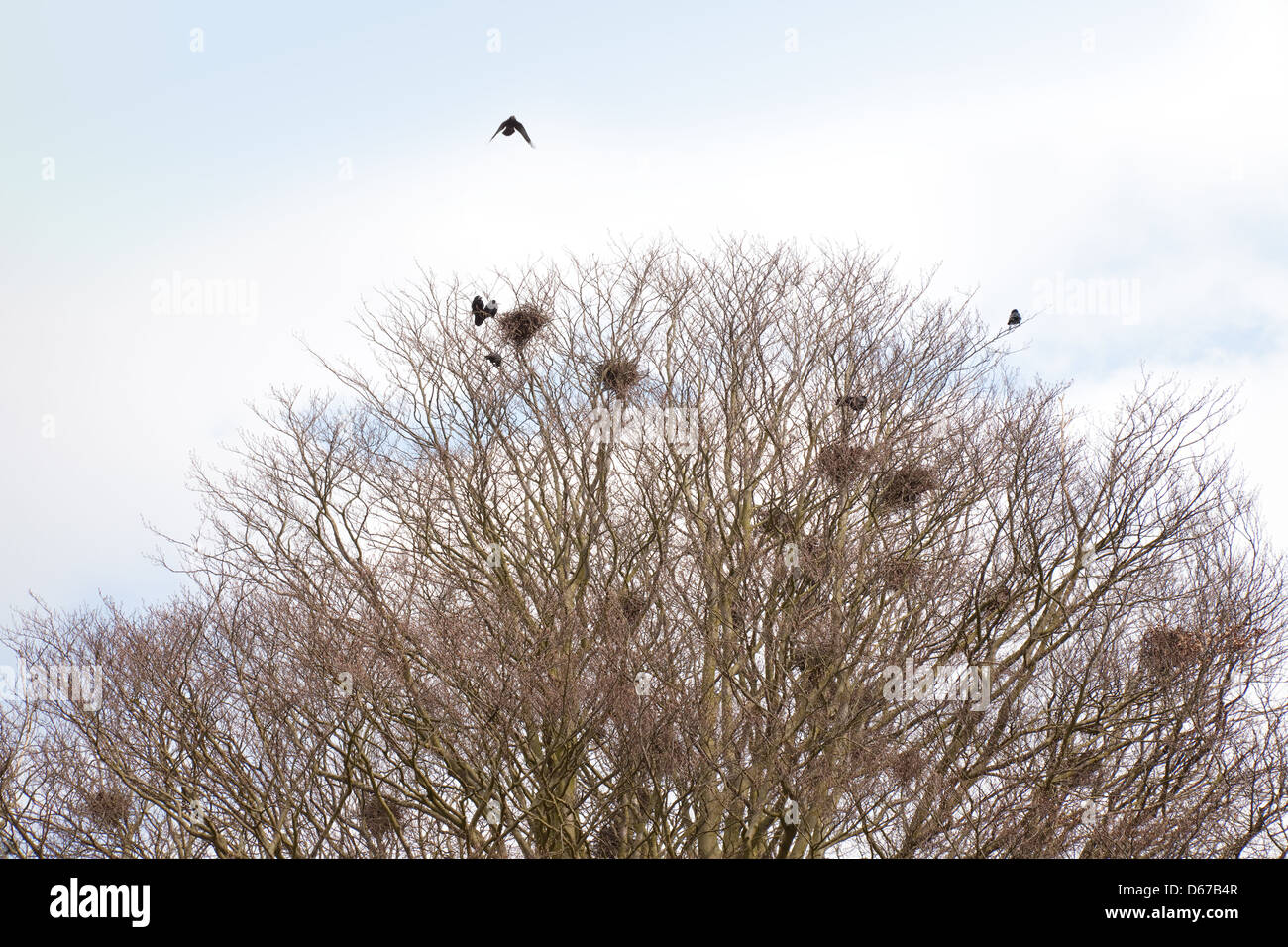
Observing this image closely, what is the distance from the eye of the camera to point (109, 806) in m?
11.7

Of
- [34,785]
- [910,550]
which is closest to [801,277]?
[910,550]

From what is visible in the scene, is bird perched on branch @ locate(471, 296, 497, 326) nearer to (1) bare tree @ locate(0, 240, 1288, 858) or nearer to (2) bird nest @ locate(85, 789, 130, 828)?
(1) bare tree @ locate(0, 240, 1288, 858)

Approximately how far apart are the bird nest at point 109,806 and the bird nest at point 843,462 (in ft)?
27.6

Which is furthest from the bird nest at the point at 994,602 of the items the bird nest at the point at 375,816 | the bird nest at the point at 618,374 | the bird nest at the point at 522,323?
the bird nest at the point at 375,816

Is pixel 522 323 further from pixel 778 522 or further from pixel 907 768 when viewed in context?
pixel 907 768

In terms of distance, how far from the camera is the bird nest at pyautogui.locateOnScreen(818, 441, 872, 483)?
1285 centimetres

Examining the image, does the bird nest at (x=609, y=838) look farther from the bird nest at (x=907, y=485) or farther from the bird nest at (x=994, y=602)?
the bird nest at (x=907, y=485)

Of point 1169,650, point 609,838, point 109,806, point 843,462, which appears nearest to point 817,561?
point 843,462

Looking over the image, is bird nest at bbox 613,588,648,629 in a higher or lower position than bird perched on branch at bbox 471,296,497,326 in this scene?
lower

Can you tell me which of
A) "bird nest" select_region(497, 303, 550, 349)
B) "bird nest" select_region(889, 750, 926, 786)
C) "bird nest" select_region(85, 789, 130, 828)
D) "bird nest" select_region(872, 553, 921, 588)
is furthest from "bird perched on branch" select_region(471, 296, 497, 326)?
"bird nest" select_region(889, 750, 926, 786)

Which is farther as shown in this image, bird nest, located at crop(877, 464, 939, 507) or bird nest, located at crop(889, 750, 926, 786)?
bird nest, located at crop(877, 464, 939, 507)

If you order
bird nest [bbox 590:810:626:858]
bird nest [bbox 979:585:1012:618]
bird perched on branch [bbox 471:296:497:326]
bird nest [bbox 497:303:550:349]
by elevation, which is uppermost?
bird perched on branch [bbox 471:296:497:326]

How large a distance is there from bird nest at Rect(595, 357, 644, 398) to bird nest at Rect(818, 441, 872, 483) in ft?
8.76

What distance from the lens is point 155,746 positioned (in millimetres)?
11195
